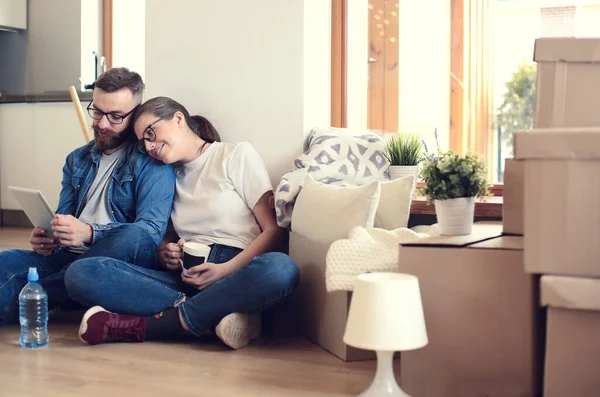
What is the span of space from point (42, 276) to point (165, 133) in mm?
651

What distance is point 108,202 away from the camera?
2.60 metres

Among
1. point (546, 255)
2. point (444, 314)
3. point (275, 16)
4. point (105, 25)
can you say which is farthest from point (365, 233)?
point (105, 25)

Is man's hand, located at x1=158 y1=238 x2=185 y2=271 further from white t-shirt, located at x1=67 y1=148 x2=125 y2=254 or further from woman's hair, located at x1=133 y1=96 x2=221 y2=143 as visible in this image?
woman's hair, located at x1=133 y1=96 x2=221 y2=143

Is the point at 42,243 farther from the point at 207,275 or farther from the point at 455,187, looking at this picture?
the point at 455,187

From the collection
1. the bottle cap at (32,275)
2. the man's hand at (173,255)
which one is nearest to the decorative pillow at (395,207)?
the man's hand at (173,255)

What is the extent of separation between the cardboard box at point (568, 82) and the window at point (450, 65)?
3.42ft

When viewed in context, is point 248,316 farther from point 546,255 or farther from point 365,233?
point 546,255

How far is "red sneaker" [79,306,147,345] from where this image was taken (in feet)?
7.51

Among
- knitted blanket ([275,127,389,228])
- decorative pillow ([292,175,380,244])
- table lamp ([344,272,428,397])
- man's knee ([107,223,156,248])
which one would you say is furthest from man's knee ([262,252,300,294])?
table lamp ([344,272,428,397])

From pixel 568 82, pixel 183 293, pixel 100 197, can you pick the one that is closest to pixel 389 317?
pixel 568 82

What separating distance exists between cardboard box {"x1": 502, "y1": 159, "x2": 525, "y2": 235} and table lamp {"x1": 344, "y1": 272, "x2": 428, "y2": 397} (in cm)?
45

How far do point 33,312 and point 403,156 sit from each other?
1.33m

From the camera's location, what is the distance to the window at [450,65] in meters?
2.80

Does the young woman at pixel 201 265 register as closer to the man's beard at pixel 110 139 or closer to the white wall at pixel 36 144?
the man's beard at pixel 110 139
